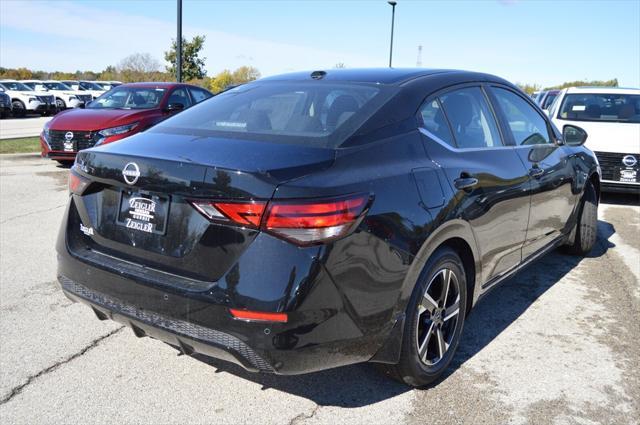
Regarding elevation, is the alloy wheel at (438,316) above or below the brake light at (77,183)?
below

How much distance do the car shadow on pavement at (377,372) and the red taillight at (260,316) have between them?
2.80ft

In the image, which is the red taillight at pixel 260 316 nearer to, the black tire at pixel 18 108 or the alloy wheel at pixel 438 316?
the alloy wheel at pixel 438 316

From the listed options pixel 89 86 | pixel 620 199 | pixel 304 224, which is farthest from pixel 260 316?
pixel 89 86

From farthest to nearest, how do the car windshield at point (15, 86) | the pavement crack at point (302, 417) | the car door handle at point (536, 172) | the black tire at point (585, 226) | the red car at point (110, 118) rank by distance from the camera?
the car windshield at point (15, 86), the red car at point (110, 118), the black tire at point (585, 226), the car door handle at point (536, 172), the pavement crack at point (302, 417)

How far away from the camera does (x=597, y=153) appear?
841cm

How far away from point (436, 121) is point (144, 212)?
5.44 ft

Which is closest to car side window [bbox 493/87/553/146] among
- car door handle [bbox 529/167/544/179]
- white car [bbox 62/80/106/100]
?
car door handle [bbox 529/167/544/179]

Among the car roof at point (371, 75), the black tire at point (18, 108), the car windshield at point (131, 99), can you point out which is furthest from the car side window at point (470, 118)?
the black tire at point (18, 108)

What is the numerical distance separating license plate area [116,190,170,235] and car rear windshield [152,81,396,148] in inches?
19.2

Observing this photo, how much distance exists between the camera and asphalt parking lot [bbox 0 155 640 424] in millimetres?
2828

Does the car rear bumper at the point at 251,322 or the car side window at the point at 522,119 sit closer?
the car rear bumper at the point at 251,322

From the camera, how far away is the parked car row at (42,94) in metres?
26.5

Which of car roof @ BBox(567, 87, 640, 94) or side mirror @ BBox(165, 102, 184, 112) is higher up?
car roof @ BBox(567, 87, 640, 94)

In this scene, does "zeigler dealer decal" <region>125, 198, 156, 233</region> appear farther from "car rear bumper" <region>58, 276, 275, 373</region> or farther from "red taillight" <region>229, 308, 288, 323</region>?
"red taillight" <region>229, 308, 288, 323</region>
